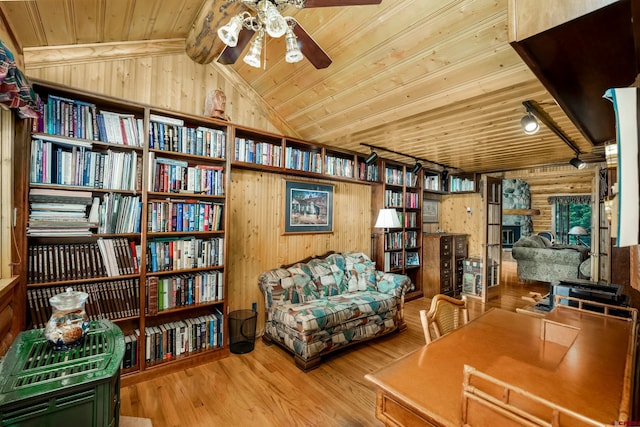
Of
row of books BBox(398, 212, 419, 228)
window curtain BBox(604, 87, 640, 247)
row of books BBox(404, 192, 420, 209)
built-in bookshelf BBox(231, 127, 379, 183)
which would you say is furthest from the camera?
row of books BBox(404, 192, 420, 209)

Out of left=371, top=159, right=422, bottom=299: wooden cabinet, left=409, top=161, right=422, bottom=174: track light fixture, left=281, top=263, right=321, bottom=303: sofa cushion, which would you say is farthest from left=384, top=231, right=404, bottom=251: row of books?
left=281, top=263, right=321, bottom=303: sofa cushion

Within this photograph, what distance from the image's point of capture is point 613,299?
7.80ft

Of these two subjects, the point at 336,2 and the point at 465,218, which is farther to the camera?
the point at 465,218

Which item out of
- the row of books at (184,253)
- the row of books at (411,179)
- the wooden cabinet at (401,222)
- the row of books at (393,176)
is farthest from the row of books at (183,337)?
the row of books at (411,179)

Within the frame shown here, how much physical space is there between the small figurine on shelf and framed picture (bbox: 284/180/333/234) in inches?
43.5

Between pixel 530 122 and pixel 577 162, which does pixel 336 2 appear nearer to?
pixel 530 122

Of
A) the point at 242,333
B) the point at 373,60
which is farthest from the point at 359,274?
the point at 373,60

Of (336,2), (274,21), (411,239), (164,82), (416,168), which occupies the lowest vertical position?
(411,239)

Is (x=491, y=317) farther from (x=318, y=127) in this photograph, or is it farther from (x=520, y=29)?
(x=318, y=127)

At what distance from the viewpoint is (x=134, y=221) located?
2.37 meters

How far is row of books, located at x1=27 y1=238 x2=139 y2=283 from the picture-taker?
6.66ft

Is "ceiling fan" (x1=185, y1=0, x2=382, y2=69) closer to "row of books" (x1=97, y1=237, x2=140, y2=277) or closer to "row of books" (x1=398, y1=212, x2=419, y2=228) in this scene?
"row of books" (x1=97, y1=237, x2=140, y2=277)

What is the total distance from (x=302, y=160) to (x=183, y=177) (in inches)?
55.3

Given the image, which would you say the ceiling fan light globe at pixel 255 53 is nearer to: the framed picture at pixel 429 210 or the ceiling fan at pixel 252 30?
the ceiling fan at pixel 252 30
